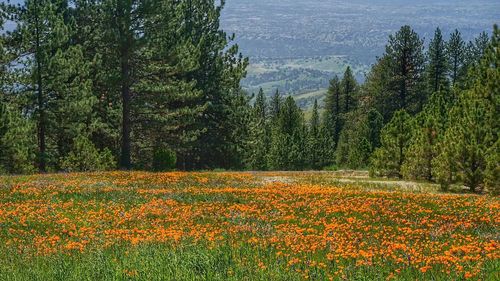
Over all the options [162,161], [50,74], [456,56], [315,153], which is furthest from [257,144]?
[456,56]

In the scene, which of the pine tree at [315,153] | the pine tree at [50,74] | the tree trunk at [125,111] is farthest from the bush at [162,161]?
the pine tree at [315,153]

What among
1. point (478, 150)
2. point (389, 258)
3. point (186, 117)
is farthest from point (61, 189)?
point (186, 117)

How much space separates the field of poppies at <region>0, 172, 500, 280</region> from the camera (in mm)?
7652

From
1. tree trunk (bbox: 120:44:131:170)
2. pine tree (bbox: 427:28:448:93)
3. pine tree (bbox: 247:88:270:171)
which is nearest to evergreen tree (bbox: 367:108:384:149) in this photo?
pine tree (bbox: 247:88:270:171)

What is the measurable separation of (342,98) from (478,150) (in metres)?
76.5

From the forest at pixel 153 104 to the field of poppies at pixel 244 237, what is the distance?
35.1ft

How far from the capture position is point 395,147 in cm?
3334

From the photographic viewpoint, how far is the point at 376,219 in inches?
478

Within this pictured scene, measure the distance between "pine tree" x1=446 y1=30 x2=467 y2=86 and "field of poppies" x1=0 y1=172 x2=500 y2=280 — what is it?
7042 cm

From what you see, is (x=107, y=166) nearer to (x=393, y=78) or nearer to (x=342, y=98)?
(x=393, y=78)

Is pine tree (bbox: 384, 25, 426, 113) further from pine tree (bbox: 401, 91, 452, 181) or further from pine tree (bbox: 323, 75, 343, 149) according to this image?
pine tree (bbox: 401, 91, 452, 181)

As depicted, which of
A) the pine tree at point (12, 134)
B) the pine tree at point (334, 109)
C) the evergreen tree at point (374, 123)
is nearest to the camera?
the pine tree at point (12, 134)

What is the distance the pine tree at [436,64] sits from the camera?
75375 millimetres

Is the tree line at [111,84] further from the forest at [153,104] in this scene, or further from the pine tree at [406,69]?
the pine tree at [406,69]
